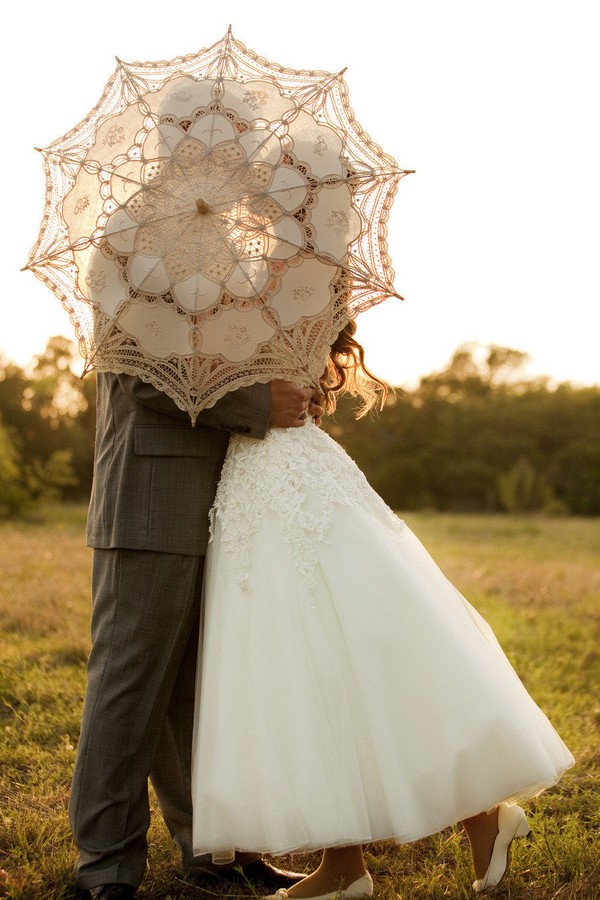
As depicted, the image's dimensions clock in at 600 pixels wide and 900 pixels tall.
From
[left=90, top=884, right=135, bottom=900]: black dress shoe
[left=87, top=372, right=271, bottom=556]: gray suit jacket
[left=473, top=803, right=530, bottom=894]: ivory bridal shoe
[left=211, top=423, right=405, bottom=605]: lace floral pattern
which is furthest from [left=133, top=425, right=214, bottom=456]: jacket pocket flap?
[left=473, top=803, right=530, bottom=894]: ivory bridal shoe

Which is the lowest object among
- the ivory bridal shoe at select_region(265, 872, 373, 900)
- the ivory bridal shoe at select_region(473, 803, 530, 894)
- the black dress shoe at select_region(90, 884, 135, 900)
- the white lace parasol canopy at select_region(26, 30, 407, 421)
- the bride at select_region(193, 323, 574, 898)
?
the black dress shoe at select_region(90, 884, 135, 900)

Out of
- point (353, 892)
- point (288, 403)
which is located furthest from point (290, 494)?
point (353, 892)

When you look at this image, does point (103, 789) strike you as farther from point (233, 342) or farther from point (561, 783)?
point (561, 783)

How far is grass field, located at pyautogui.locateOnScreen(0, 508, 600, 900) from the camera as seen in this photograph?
3090mm

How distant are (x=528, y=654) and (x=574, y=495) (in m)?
33.0

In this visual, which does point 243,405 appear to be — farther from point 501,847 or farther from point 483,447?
point 483,447

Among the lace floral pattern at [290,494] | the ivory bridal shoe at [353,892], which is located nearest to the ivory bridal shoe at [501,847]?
the ivory bridal shoe at [353,892]

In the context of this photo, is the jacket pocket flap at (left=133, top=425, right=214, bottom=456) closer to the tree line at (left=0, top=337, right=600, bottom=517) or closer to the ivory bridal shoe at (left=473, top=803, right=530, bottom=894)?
the ivory bridal shoe at (left=473, top=803, right=530, bottom=894)

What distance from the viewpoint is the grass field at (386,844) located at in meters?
3.09

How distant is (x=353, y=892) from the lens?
2.94 meters

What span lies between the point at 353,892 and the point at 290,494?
1294 mm

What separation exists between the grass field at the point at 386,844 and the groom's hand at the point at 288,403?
1583mm

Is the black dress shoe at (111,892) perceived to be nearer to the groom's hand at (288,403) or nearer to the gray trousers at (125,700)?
the gray trousers at (125,700)

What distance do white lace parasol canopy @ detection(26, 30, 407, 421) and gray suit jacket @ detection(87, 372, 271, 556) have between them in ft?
0.44
